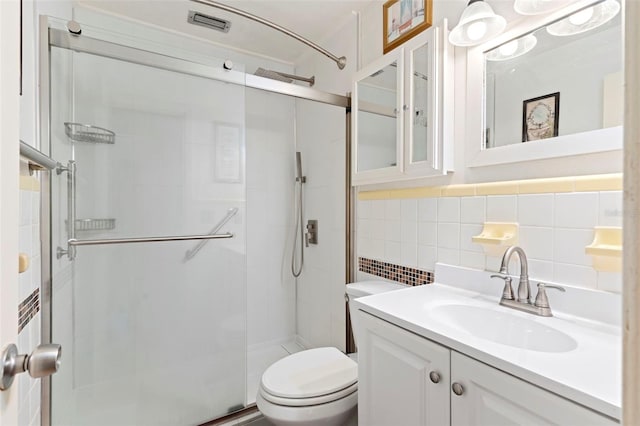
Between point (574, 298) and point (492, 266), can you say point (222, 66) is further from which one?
point (574, 298)

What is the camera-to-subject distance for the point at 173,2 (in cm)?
177

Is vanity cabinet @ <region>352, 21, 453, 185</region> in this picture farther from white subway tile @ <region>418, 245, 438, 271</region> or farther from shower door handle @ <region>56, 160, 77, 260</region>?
shower door handle @ <region>56, 160, 77, 260</region>

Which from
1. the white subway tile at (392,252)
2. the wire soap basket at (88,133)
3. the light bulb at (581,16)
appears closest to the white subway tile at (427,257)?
the white subway tile at (392,252)

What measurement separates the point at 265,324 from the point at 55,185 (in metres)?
1.63

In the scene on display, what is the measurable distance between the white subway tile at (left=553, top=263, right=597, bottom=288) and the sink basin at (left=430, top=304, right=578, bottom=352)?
0.60ft

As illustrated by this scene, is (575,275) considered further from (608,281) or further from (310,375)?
(310,375)

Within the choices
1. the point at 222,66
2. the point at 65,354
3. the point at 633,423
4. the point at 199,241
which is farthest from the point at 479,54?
the point at 65,354

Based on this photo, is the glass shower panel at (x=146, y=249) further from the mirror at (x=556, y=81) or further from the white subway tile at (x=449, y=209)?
the mirror at (x=556, y=81)

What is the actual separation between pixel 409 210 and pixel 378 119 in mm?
516

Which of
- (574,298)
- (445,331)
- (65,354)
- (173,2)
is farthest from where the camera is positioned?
(173,2)

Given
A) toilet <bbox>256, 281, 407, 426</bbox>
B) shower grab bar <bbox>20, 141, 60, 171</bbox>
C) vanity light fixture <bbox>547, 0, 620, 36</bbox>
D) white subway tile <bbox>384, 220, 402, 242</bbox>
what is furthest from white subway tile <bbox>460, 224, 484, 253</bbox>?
shower grab bar <bbox>20, 141, 60, 171</bbox>

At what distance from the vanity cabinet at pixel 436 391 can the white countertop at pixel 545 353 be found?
22mm

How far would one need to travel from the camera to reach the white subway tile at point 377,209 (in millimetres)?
1658

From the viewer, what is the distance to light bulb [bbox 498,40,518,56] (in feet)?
3.68
